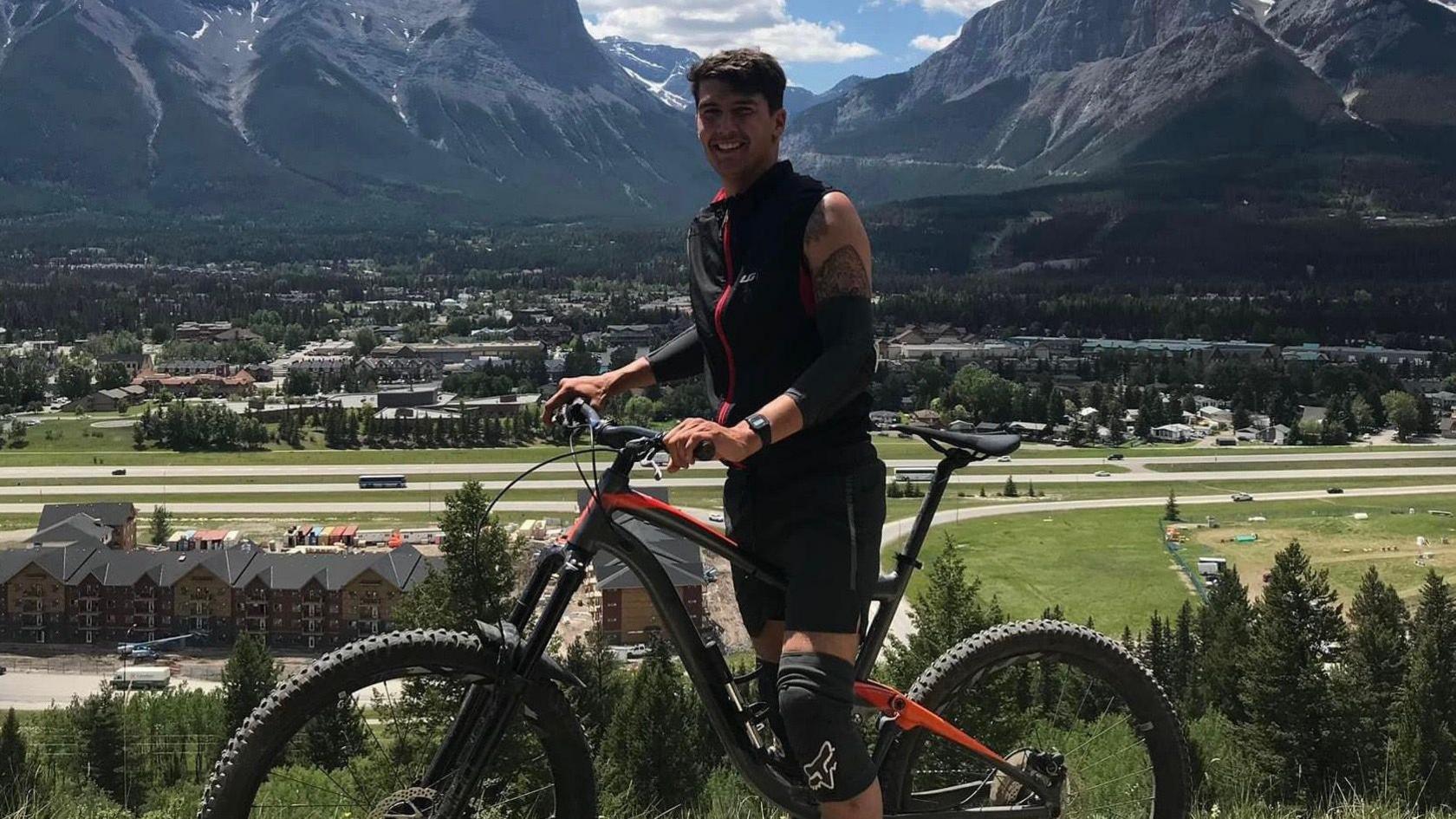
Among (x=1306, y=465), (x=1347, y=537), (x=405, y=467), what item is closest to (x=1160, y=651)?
(x=1347, y=537)

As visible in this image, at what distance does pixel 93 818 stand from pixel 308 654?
30.7m

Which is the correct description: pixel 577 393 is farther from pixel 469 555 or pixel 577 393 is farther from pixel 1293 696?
pixel 1293 696

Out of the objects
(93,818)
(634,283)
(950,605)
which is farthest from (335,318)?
(93,818)

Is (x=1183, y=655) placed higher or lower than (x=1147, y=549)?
lower

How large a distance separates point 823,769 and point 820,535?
2.38 feet

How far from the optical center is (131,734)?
72.4 feet

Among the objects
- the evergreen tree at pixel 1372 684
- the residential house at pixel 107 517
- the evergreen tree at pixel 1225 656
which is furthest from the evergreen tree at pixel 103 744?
the residential house at pixel 107 517

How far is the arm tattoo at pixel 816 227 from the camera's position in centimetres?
368

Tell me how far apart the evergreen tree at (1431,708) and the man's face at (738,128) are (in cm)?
1260

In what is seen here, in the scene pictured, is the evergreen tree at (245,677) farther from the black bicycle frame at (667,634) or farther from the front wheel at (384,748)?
the black bicycle frame at (667,634)

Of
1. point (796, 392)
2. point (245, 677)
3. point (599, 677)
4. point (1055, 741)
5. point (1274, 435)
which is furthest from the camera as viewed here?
point (1274, 435)

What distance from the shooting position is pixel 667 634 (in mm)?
4047

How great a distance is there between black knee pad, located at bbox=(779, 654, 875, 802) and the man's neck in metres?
1.49

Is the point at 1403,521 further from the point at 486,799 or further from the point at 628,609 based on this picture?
the point at 486,799
